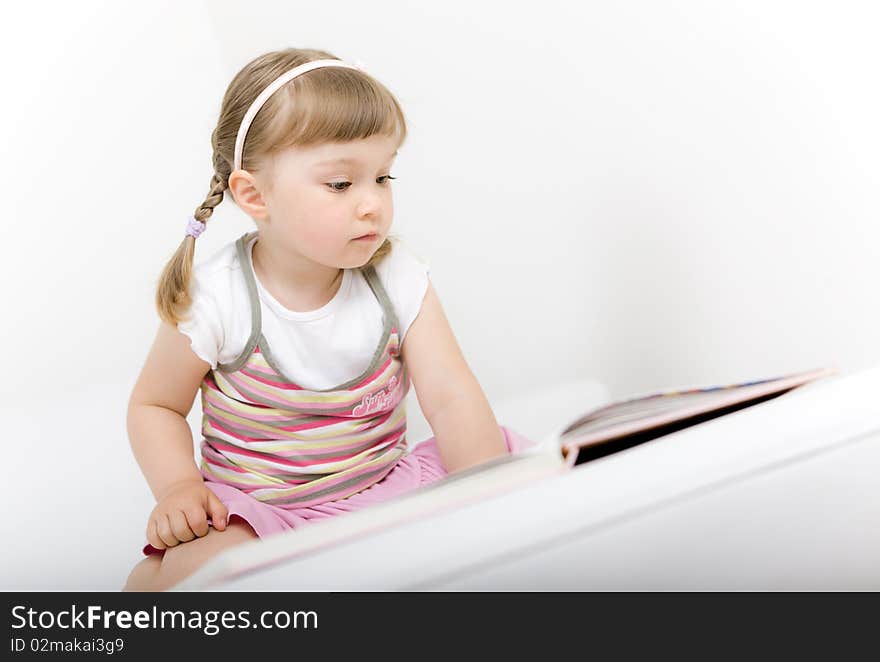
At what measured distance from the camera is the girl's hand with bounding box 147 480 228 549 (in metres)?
0.95

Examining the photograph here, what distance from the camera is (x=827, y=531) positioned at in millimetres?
712

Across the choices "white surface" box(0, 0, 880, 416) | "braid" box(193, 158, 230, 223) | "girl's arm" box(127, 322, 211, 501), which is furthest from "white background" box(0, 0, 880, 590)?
"braid" box(193, 158, 230, 223)

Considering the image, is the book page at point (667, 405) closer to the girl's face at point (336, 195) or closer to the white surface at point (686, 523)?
the white surface at point (686, 523)

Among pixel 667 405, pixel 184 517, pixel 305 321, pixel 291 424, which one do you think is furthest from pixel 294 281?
pixel 667 405

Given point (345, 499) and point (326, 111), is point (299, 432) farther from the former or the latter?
point (326, 111)

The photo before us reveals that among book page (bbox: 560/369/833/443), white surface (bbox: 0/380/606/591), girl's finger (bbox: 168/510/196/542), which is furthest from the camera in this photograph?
white surface (bbox: 0/380/606/591)

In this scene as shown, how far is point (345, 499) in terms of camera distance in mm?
1087

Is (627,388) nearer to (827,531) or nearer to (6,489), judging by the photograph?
(827,531)

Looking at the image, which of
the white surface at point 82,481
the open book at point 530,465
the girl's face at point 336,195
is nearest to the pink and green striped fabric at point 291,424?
the girl's face at point 336,195

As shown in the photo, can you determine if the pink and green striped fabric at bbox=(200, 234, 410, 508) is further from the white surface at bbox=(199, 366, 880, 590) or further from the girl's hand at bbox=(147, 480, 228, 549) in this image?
the white surface at bbox=(199, 366, 880, 590)

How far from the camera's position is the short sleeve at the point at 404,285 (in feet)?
3.61

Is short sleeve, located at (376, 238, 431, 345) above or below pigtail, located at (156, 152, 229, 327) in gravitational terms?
below

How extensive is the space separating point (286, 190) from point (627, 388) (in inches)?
25.8

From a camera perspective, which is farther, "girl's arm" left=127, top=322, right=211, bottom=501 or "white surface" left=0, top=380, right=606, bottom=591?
"white surface" left=0, top=380, right=606, bottom=591
